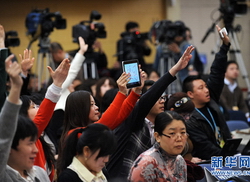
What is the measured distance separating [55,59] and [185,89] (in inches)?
95.6

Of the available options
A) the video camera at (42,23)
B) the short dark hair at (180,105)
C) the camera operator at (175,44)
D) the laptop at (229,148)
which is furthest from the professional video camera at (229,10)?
the laptop at (229,148)

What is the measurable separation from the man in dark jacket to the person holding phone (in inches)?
28.8

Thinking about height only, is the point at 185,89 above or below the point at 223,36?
below

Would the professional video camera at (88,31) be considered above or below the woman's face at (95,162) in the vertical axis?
above

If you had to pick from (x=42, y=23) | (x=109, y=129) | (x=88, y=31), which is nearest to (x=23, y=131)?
(x=109, y=129)

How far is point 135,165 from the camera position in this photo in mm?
2422

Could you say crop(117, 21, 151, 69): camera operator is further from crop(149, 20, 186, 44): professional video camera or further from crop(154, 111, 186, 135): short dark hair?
crop(154, 111, 186, 135): short dark hair

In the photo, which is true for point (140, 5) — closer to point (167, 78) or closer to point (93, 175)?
point (167, 78)

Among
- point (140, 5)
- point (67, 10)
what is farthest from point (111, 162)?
point (140, 5)

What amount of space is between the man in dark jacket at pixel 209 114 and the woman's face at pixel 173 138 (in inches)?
42.0

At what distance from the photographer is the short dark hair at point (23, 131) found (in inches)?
76.9

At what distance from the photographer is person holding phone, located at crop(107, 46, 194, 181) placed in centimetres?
286

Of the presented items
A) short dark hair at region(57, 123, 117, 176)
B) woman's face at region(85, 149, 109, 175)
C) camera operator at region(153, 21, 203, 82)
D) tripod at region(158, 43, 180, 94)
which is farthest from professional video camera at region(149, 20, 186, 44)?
A: woman's face at region(85, 149, 109, 175)

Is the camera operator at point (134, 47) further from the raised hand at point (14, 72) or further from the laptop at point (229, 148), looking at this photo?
the raised hand at point (14, 72)
